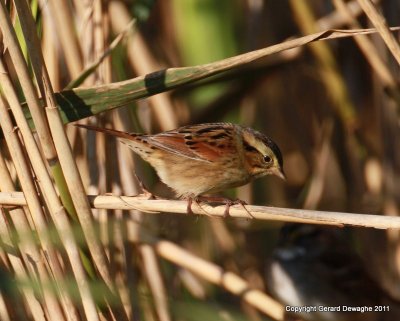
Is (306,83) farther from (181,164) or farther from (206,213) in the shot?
(206,213)

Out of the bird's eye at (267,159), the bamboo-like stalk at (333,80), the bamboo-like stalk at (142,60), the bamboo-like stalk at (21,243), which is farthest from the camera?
the bamboo-like stalk at (333,80)

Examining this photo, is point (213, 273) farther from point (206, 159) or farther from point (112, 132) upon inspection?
point (112, 132)

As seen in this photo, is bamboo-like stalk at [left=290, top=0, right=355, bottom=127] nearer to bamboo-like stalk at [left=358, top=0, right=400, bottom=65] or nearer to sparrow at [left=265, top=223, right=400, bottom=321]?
sparrow at [left=265, top=223, right=400, bottom=321]

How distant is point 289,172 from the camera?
4621 mm

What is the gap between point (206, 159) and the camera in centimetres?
329

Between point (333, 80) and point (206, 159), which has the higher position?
point (333, 80)

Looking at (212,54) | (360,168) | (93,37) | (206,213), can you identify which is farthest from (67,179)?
(360,168)

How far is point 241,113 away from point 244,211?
2.01 meters

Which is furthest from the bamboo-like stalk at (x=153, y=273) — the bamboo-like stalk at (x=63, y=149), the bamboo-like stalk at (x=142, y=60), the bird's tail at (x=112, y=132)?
the bamboo-like stalk at (x=63, y=149)

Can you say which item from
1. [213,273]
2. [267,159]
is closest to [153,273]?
[213,273]

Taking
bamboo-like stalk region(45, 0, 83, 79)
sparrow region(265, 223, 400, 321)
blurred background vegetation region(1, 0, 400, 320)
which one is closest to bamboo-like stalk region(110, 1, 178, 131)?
blurred background vegetation region(1, 0, 400, 320)

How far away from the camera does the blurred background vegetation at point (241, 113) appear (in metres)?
3.04

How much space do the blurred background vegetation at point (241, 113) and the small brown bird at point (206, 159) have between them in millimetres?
166

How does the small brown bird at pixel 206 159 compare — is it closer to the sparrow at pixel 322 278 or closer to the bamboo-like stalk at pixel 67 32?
the bamboo-like stalk at pixel 67 32
